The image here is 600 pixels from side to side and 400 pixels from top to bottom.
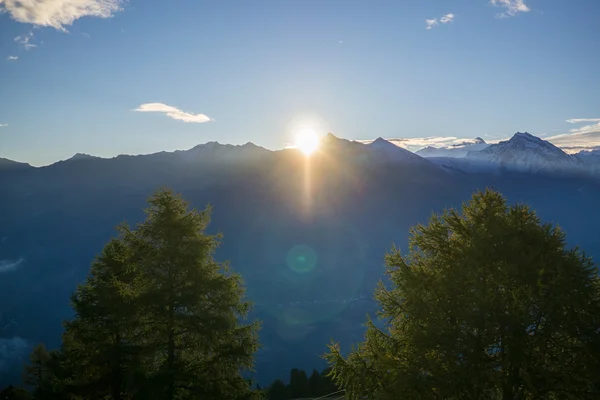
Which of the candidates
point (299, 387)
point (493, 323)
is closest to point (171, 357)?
point (493, 323)

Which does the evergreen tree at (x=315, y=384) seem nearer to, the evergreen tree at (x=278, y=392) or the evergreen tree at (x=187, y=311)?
the evergreen tree at (x=278, y=392)

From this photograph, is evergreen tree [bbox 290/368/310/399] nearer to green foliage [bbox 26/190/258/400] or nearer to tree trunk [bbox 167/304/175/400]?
green foliage [bbox 26/190/258/400]

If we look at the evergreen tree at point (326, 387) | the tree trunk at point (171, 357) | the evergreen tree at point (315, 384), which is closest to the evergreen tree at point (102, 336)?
the tree trunk at point (171, 357)

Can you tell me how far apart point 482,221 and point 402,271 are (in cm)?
288

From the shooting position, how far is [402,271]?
13.1 meters

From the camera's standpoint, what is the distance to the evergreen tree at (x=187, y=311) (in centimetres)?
1539

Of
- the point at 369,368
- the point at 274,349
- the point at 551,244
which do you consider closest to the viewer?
the point at 551,244

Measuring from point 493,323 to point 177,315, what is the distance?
10710 mm

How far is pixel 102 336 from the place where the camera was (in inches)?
693

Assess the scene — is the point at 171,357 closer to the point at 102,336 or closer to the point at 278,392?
the point at 102,336

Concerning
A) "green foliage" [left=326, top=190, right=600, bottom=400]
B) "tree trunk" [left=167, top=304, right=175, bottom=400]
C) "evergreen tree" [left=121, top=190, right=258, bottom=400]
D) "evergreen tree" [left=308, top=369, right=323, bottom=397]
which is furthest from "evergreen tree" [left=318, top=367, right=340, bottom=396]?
"green foliage" [left=326, top=190, right=600, bottom=400]

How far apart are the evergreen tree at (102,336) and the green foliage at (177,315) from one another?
0.35 ft

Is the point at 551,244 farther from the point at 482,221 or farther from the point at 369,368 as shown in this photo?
the point at 369,368

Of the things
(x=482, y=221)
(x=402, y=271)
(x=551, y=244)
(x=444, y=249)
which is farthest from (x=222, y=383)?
(x=551, y=244)
